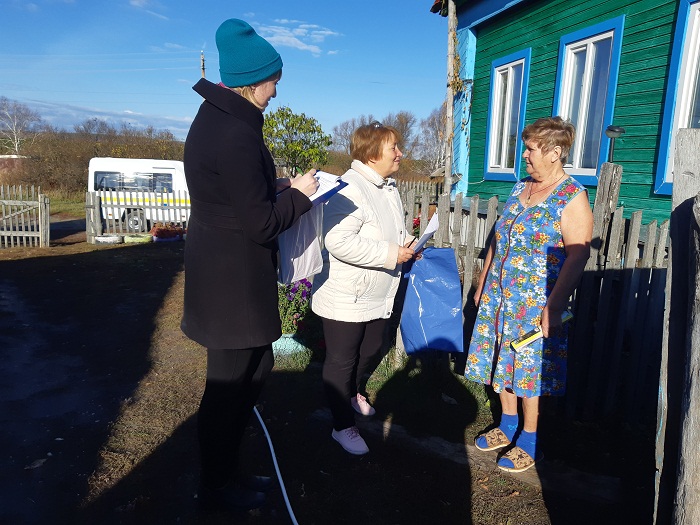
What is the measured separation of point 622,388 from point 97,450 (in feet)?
11.3

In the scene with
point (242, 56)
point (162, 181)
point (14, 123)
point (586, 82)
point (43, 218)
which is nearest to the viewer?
point (242, 56)

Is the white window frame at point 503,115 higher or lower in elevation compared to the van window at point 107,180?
higher

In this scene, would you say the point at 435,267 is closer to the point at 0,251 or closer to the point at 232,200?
the point at 232,200

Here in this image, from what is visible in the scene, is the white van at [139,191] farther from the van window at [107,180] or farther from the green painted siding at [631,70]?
the green painted siding at [631,70]

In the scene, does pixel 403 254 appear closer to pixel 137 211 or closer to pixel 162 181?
pixel 137 211

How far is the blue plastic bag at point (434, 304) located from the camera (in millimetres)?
3012

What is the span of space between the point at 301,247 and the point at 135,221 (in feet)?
40.5

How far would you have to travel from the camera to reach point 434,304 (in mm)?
3053

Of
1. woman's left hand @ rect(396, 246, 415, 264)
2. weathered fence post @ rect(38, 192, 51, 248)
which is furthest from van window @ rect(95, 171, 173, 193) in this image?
woman's left hand @ rect(396, 246, 415, 264)

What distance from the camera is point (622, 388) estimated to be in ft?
10.9

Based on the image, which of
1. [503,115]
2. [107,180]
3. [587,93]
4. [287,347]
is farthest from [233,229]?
[107,180]

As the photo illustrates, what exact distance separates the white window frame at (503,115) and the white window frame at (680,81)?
89.8 inches

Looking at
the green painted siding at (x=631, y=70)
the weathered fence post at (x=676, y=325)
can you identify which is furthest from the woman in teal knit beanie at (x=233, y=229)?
the green painted siding at (x=631, y=70)

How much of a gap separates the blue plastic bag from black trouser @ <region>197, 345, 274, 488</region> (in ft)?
3.79
